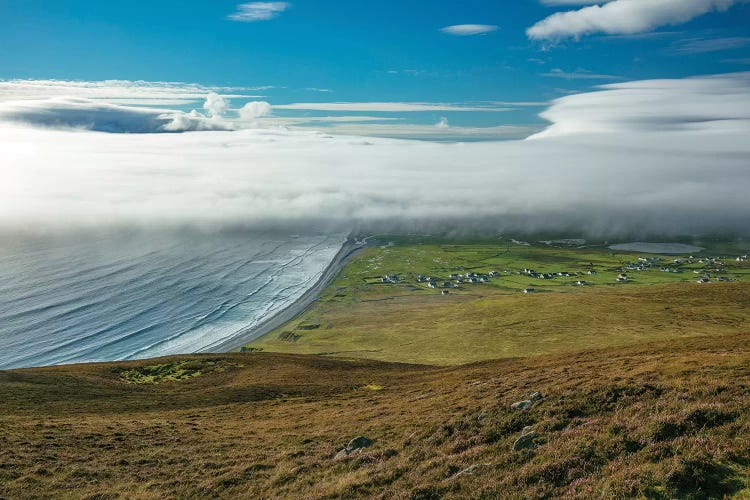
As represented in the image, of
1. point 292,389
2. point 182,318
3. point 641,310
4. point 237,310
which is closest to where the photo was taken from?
point 292,389

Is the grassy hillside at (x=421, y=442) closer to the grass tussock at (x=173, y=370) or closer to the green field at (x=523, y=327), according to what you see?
the grass tussock at (x=173, y=370)

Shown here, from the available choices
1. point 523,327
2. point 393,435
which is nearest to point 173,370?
point 393,435

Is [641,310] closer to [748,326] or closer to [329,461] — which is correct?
[748,326]

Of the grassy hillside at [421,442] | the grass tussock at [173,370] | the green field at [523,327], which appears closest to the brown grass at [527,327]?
the green field at [523,327]

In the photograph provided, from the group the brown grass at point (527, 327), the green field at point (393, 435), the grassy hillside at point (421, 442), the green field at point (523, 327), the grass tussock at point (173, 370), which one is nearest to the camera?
the grassy hillside at point (421, 442)

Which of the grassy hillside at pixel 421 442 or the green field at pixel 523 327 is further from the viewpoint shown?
the green field at pixel 523 327

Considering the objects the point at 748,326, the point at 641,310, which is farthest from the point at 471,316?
the point at 748,326

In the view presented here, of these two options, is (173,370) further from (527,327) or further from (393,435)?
(527,327)

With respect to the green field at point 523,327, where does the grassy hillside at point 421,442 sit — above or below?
above
